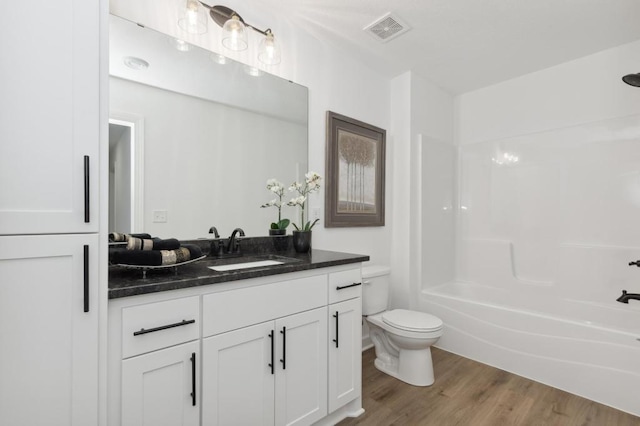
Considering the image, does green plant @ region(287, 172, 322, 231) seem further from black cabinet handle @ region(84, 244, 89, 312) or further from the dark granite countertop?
black cabinet handle @ region(84, 244, 89, 312)

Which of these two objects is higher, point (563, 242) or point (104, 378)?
point (563, 242)

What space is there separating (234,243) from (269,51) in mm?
1233

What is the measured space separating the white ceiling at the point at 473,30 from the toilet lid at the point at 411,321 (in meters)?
2.08

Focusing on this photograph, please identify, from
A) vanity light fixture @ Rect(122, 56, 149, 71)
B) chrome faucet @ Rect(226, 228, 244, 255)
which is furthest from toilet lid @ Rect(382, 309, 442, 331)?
vanity light fixture @ Rect(122, 56, 149, 71)

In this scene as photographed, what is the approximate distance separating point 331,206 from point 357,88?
3.54 ft

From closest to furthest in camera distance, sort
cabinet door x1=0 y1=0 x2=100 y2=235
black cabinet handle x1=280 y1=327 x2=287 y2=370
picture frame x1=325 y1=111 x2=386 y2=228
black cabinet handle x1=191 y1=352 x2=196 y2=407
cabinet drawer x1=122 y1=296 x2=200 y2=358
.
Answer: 1. cabinet door x1=0 y1=0 x2=100 y2=235
2. cabinet drawer x1=122 y1=296 x2=200 y2=358
3. black cabinet handle x1=191 y1=352 x2=196 y2=407
4. black cabinet handle x1=280 y1=327 x2=287 y2=370
5. picture frame x1=325 y1=111 x2=386 y2=228

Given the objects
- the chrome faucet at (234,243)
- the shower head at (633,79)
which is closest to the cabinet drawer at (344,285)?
the chrome faucet at (234,243)

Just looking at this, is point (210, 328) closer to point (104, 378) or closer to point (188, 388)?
point (188, 388)

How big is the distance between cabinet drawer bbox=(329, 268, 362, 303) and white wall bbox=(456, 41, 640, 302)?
2044 mm

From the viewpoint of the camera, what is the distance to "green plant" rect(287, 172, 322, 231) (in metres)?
2.14

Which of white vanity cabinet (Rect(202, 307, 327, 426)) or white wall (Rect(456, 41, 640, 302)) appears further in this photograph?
white wall (Rect(456, 41, 640, 302))

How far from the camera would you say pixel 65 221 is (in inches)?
37.0

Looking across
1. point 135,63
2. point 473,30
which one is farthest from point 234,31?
point 473,30

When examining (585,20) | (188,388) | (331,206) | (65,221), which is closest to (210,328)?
(188,388)
